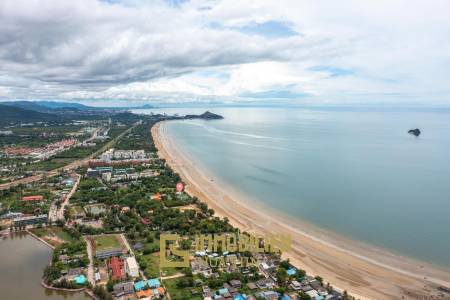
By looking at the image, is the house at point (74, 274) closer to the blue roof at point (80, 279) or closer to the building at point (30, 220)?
the blue roof at point (80, 279)

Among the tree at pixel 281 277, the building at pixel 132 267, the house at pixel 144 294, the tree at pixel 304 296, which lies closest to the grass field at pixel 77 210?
the building at pixel 132 267

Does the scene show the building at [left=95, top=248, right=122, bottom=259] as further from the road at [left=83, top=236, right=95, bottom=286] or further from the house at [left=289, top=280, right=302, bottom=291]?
the house at [left=289, top=280, right=302, bottom=291]

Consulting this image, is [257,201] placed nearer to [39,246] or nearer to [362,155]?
[39,246]

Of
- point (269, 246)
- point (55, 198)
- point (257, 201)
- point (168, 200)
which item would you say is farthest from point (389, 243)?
point (55, 198)

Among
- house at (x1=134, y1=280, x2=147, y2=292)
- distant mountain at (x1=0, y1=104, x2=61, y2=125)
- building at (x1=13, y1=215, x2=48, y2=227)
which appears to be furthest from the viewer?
distant mountain at (x1=0, y1=104, x2=61, y2=125)

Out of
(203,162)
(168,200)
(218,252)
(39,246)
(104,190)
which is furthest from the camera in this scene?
(203,162)

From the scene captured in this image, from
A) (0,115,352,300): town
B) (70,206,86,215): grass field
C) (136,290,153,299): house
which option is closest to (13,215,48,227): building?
(0,115,352,300): town
